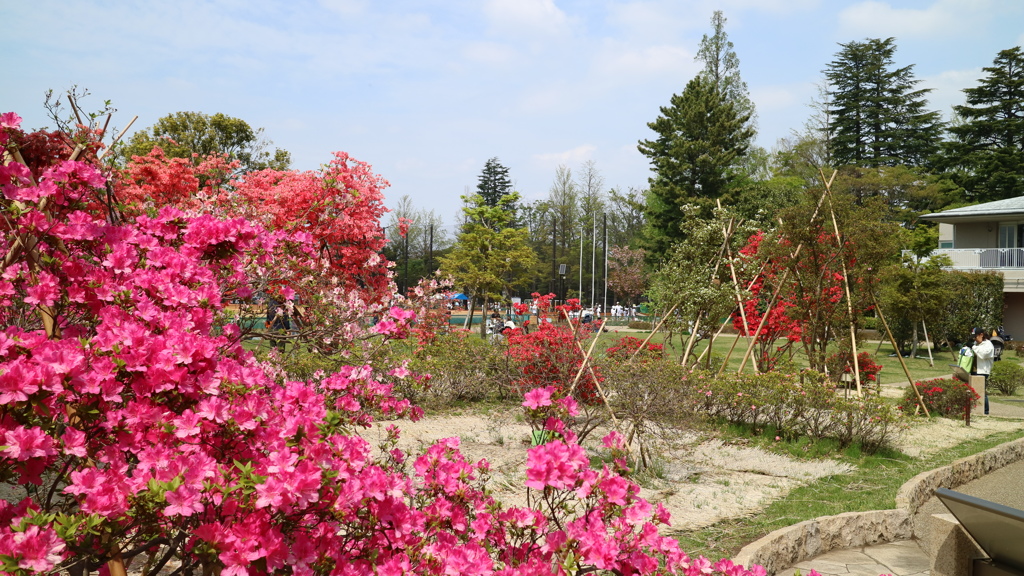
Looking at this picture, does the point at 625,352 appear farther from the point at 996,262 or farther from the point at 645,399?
the point at 996,262

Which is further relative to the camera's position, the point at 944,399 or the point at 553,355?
the point at 944,399

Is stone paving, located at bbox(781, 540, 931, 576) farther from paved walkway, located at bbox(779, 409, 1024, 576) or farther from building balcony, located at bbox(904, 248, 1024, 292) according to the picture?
building balcony, located at bbox(904, 248, 1024, 292)

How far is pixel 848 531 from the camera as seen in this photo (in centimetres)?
503

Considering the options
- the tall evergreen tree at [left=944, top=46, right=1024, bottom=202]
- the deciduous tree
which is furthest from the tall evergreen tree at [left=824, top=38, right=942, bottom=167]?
the deciduous tree

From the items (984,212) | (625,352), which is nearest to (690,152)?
(984,212)

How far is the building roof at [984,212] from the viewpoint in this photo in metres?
27.1

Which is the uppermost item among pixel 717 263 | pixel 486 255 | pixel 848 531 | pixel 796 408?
pixel 486 255

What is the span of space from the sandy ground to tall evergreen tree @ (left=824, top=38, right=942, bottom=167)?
1469 inches

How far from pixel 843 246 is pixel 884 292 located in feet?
43.5

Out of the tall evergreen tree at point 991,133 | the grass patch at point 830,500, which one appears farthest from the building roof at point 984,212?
the grass patch at point 830,500

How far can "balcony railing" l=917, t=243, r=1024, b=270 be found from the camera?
2642cm

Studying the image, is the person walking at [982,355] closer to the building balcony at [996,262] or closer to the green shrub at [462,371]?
the green shrub at [462,371]

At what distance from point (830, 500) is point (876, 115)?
42.8 metres

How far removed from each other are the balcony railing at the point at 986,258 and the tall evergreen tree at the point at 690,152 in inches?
409
